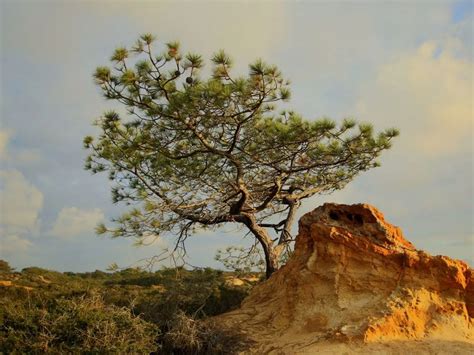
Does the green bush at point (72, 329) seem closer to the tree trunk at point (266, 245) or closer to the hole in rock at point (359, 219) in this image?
the hole in rock at point (359, 219)

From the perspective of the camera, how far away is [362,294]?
351 inches

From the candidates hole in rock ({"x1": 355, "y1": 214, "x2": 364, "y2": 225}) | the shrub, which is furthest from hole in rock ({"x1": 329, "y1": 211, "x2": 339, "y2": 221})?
the shrub

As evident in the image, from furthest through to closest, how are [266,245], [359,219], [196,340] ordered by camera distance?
[266,245]
[359,219]
[196,340]

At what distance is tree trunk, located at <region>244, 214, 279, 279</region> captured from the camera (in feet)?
40.1

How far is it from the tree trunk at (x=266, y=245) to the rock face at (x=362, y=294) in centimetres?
245

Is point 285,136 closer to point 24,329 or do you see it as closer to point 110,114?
point 110,114

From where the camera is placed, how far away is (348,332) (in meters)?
8.22

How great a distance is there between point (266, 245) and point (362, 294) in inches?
148

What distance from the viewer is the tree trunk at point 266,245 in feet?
40.1

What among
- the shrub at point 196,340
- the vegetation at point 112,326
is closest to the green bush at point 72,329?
the vegetation at point 112,326

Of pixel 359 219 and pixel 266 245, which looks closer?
pixel 359 219

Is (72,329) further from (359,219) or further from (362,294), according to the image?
(359,219)

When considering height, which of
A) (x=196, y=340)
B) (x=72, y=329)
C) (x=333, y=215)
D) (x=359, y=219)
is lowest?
(x=196, y=340)

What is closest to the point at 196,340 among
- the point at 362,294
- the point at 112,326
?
the point at 112,326
